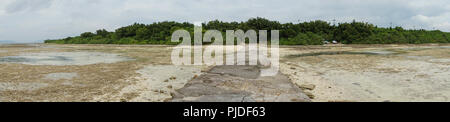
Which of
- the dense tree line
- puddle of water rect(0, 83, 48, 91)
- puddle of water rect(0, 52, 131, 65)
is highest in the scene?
the dense tree line

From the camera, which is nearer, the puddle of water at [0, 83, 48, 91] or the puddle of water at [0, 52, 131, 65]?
the puddle of water at [0, 83, 48, 91]

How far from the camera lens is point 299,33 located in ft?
127

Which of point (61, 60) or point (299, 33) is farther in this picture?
point (299, 33)

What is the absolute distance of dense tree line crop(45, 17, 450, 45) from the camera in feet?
127

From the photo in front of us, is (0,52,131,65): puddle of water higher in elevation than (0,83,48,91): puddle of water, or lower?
higher

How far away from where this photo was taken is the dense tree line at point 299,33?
38.8 meters

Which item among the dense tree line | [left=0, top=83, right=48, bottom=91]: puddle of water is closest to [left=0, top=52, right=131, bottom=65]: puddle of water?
[left=0, top=83, right=48, bottom=91]: puddle of water

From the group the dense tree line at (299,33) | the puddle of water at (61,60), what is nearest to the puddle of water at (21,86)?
the puddle of water at (61,60)

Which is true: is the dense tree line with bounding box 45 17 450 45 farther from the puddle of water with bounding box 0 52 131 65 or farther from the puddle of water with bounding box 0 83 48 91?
the puddle of water with bounding box 0 83 48 91

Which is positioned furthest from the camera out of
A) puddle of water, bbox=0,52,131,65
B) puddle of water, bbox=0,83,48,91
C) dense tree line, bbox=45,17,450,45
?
dense tree line, bbox=45,17,450,45

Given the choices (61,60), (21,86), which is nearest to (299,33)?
(61,60)

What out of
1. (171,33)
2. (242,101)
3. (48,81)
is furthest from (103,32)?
(242,101)

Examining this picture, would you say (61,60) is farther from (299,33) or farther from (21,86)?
(299,33)

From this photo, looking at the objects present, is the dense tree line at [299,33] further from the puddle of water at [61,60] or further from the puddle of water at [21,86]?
the puddle of water at [21,86]
